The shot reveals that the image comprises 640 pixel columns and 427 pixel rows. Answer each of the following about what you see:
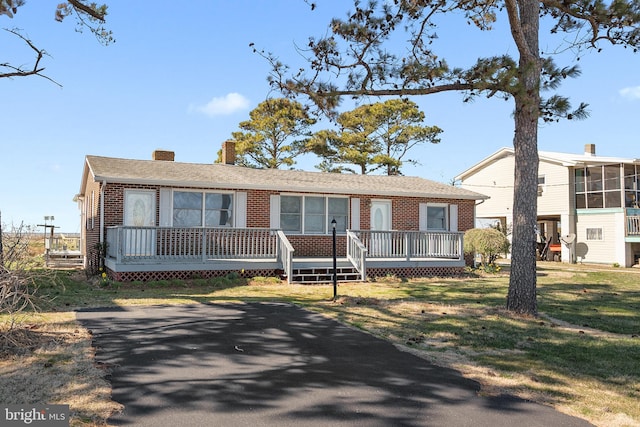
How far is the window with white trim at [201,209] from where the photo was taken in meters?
16.3

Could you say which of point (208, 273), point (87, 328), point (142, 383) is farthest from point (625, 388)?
point (208, 273)

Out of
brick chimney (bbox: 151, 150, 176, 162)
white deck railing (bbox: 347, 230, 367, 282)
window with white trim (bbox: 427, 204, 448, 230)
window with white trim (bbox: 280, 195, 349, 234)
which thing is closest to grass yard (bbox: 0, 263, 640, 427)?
white deck railing (bbox: 347, 230, 367, 282)

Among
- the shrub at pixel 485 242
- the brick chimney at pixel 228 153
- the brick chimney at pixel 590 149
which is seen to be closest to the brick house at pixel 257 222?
the brick chimney at pixel 228 153

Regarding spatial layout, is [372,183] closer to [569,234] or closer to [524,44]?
[524,44]

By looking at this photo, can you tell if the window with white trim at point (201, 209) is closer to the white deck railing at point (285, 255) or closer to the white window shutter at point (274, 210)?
the white window shutter at point (274, 210)

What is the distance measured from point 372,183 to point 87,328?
1432 centimetres

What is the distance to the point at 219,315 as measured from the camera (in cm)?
890

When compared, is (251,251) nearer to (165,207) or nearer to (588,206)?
(165,207)

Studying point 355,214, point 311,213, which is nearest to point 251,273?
point 311,213

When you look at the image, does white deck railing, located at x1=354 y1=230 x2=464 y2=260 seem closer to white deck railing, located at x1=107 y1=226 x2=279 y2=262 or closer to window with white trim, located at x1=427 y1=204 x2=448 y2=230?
window with white trim, located at x1=427 y1=204 x2=448 y2=230

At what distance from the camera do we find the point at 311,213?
18234 mm

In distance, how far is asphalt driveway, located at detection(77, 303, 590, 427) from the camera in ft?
13.4

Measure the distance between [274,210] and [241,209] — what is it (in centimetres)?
122

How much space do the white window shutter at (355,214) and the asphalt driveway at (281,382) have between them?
35.5 feet
